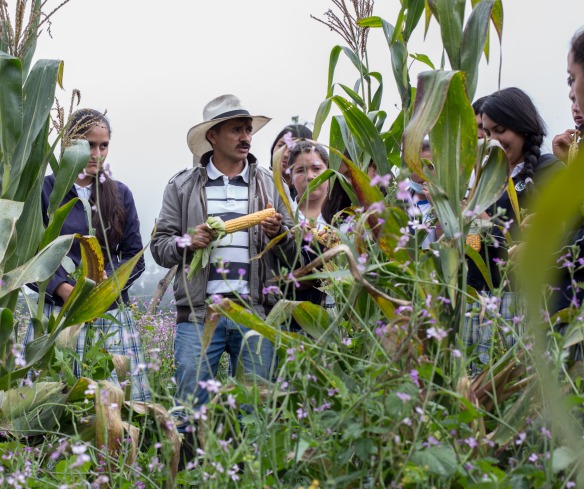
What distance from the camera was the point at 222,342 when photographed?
341 cm

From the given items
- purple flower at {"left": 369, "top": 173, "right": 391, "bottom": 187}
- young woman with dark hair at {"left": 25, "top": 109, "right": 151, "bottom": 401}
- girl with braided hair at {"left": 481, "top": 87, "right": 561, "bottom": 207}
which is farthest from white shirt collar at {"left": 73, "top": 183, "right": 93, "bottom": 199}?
purple flower at {"left": 369, "top": 173, "right": 391, "bottom": 187}

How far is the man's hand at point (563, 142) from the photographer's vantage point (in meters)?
2.56

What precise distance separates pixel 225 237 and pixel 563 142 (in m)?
1.48

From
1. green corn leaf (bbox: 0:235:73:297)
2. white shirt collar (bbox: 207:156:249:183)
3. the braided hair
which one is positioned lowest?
green corn leaf (bbox: 0:235:73:297)

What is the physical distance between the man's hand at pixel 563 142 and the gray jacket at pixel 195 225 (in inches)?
50.4

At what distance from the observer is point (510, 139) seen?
10.2 feet

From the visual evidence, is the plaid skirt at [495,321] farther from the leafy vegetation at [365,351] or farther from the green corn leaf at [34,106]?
the green corn leaf at [34,106]

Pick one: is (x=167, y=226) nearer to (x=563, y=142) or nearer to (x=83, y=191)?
(x=83, y=191)

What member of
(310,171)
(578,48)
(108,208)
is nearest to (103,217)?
(108,208)

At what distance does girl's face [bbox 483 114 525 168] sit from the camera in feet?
10.2

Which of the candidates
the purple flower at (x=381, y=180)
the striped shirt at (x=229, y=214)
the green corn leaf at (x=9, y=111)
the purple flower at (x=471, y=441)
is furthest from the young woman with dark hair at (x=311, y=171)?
the purple flower at (x=471, y=441)

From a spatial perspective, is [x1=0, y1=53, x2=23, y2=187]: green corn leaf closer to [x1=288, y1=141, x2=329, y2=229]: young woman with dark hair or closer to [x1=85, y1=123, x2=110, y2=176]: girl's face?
[x1=85, y1=123, x2=110, y2=176]: girl's face

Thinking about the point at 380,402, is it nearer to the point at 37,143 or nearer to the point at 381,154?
the point at 381,154

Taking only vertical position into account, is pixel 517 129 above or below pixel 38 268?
above
